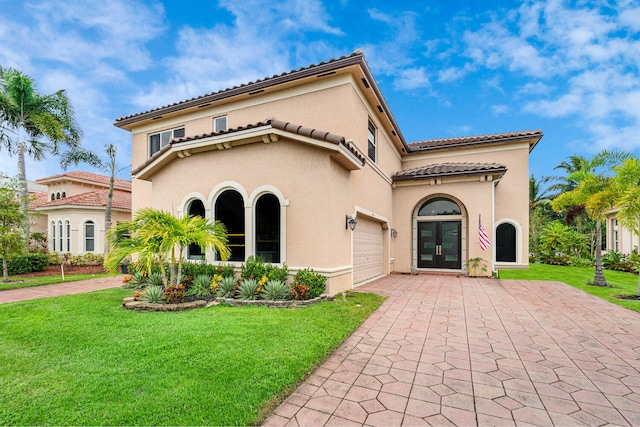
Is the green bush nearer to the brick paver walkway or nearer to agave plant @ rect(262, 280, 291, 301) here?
the brick paver walkway

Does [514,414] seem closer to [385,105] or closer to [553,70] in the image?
[385,105]

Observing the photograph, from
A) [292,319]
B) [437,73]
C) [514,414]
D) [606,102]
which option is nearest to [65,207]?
[292,319]

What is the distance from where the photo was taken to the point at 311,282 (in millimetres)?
7844

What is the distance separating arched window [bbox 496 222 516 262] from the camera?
16616 mm

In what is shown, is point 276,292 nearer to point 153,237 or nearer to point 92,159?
point 153,237

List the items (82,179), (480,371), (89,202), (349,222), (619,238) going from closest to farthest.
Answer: (480,371)
(349,222)
(89,202)
(619,238)
(82,179)

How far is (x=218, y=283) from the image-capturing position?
8.44 m

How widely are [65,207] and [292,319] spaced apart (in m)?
20.3

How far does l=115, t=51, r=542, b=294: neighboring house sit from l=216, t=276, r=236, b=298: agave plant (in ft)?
2.96

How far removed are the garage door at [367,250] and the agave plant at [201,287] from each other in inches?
193

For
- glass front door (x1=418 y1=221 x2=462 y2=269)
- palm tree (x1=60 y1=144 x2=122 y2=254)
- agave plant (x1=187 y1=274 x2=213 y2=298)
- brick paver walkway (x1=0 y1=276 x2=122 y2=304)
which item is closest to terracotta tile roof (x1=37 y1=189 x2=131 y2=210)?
palm tree (x1=60 y1=144 x2=122 y2=254)

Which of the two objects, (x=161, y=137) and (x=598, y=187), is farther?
(x=161, y=137)

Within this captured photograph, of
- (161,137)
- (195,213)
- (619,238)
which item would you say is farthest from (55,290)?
(619,238)

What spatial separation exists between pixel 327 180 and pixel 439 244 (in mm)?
8949
